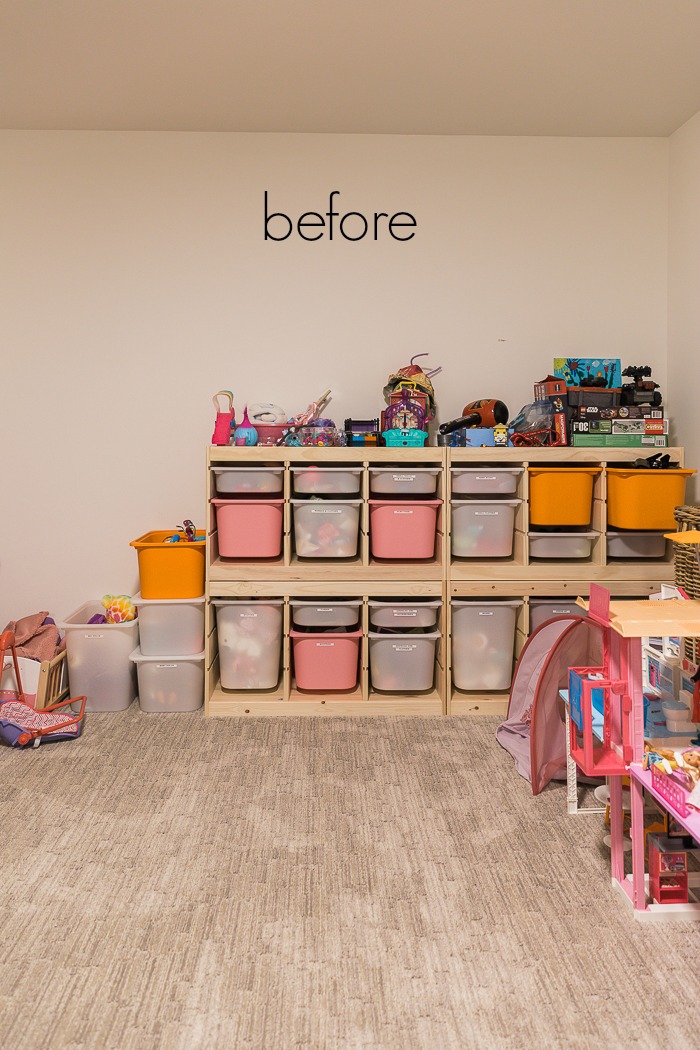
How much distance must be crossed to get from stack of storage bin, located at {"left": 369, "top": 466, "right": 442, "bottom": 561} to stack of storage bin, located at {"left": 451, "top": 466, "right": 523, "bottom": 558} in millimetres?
99

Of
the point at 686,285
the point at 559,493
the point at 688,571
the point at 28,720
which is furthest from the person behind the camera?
the point at 686,285

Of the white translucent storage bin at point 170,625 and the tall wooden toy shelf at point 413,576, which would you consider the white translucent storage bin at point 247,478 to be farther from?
the white translucent storage bin at point 170,625

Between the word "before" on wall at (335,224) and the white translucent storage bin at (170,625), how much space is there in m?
1.76

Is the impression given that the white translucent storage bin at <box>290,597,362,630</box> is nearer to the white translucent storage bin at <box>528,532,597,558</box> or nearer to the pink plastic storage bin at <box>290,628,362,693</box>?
the pink plastic storage bin at <box>290,628,362,693</box>

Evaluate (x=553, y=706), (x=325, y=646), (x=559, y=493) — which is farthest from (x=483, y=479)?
(x=553, y=706)

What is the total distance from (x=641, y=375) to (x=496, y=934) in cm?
245

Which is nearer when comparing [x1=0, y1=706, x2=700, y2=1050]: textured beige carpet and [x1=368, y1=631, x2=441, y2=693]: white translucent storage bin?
Result: [x1=0, y1=706, x2=700, y2=1050]: textured beige carpet

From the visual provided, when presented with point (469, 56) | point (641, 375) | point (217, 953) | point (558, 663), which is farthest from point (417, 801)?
point (469, 56)

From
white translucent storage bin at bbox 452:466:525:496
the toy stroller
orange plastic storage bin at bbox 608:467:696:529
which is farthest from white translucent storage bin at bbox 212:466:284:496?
orange plastic storage bin at bbox 608:467:696:529

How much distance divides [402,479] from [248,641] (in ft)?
3.12

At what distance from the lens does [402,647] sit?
3361 millimetres

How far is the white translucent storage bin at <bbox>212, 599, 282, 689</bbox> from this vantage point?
3367 millimetres

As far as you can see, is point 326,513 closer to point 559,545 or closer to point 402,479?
point 402,479

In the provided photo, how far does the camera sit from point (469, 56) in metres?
2.96
